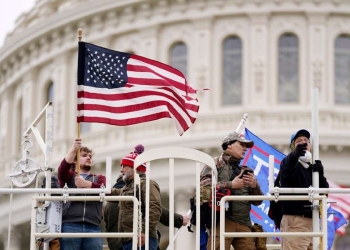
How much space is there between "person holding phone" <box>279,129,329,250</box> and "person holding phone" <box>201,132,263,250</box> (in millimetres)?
418

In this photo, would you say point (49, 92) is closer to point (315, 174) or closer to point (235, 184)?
point (235, 184)

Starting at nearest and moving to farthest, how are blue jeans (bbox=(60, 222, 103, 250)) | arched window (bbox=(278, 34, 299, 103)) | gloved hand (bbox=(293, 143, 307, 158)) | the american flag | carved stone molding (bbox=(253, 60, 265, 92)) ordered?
gloved hand (bbox=(293, 143, 307, 158)), blue jeans (bbox=(60, 222, 103, 250)), the american flag, carved stone molding (bbox=(253, 60, 265, 92)), arched window (bbox=(278, 34, 299, 103))

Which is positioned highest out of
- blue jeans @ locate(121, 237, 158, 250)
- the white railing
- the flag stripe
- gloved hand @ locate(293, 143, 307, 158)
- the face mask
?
the flag stripe

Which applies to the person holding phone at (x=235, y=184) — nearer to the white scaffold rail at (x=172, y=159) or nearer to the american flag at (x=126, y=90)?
the american flag at (x=126, y=90)

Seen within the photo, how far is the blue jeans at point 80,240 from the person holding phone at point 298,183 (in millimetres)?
1633

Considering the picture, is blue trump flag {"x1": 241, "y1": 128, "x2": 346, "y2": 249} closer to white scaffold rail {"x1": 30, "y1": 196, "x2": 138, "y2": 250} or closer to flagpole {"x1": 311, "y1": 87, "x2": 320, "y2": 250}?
flagpole {"x1": 311, "y1": 87, "x2": 320, "y2": 250}

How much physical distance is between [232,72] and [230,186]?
4438 cm

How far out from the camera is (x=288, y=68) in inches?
2365

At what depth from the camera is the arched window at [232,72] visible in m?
60.0

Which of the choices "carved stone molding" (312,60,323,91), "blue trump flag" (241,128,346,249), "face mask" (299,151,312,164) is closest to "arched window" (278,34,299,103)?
"carved stone molding" (312,60,323,91)

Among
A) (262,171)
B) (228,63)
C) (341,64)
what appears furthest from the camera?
(341,64)

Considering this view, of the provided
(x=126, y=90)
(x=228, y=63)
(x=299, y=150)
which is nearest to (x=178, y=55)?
(x=228, y=63)

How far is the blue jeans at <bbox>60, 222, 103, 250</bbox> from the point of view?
15.8 metres

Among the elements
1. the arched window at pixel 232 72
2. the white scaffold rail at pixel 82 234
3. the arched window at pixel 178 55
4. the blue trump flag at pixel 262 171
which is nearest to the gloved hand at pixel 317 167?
the white scaffold rail at pixel 82 234
